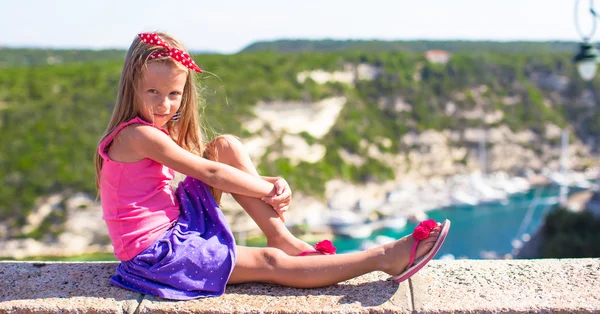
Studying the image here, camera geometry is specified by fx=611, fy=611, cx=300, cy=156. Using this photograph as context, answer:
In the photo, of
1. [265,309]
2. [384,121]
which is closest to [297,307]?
[265,309]

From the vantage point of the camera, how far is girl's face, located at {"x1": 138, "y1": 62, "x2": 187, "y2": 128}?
2.70 m

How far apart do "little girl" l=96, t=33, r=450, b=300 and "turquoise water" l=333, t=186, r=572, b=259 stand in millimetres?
32372

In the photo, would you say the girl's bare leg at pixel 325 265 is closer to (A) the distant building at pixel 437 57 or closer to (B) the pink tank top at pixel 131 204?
(B) the pink tank top at pixel 131 204

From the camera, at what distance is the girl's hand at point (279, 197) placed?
2.83 metres

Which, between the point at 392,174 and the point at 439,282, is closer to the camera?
the point at 439,282

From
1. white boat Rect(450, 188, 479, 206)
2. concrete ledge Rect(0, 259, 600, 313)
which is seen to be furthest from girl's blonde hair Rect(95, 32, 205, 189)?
white boat Rect(450, 188, 479, 206)

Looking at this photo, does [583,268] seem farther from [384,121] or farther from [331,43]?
[331,43]

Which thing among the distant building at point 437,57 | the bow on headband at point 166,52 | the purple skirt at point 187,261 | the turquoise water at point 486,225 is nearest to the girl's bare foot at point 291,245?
the purple skirt at point 187,261

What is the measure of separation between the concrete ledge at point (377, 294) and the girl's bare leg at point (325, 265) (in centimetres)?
4

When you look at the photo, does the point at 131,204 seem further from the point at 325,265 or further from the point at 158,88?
the point at 325,265

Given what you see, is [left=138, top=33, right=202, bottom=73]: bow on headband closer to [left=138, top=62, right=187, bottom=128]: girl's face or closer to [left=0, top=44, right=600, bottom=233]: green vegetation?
[left=138, top=62, right=187, bottom=128]: girl's face

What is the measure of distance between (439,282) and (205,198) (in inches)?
43.8

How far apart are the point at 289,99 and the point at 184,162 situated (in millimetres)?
51160

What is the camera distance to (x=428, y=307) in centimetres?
237
